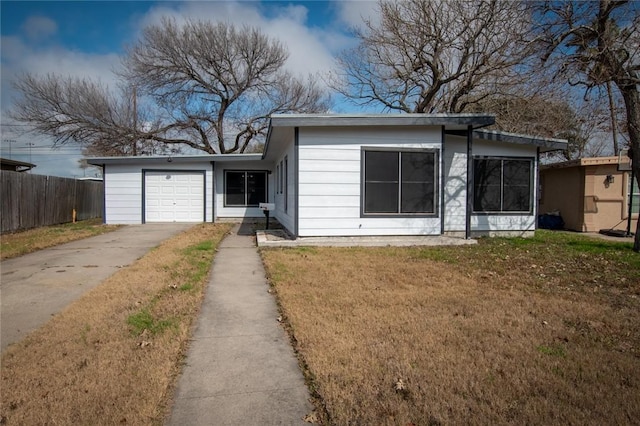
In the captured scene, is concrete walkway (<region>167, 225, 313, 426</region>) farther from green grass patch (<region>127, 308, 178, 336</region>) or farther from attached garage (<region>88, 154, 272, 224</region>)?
attached garage (<region>88, 154, 272, 224</region>)

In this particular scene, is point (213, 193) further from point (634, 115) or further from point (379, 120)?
point (634, 115)

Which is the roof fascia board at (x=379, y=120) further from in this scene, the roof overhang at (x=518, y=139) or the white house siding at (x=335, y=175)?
the roof overhang at (x=518, y=139)

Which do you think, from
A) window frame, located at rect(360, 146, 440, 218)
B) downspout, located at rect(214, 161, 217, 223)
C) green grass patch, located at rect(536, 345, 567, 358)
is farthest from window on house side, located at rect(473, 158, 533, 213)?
downspout, located at rect(214, 161, 217, 223)

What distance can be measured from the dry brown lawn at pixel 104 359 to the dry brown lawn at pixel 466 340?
1.11 m

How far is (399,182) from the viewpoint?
32.2 feet

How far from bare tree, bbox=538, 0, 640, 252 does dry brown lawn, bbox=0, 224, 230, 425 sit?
8.79 meters

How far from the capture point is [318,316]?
170 inches

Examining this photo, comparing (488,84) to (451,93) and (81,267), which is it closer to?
(451,93)

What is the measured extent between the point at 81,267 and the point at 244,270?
9.59ft

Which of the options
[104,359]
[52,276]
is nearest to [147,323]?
[104,359]

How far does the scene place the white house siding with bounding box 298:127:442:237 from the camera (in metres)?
9.48

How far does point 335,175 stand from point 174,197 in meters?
9.69

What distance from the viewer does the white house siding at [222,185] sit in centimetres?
1739

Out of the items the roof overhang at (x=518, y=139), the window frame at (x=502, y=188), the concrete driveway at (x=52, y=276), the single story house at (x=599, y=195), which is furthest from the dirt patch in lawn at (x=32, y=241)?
the single story house at (x=599, y=195)
